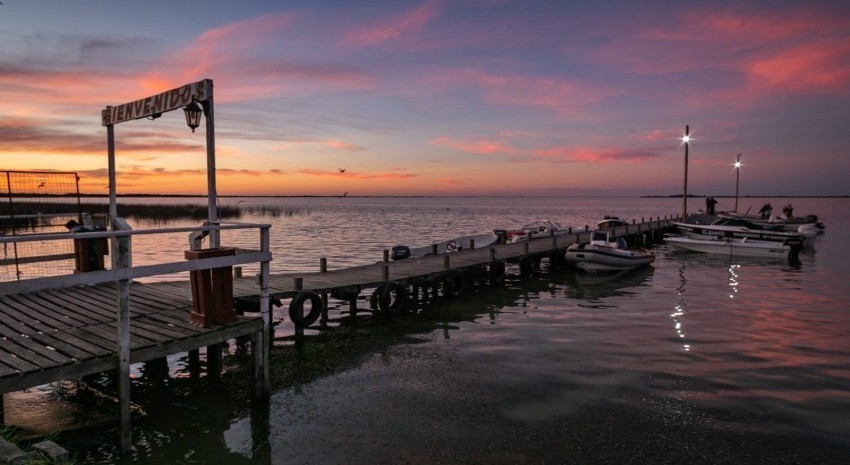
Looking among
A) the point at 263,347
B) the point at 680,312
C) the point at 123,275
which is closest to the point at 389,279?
the point at 263,347

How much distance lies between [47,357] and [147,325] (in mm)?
1837

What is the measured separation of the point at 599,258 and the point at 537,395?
18.1 m

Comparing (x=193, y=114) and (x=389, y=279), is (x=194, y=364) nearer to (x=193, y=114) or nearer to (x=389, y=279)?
(x=193, y=114)

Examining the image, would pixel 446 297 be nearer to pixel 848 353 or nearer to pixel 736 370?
pixel 736 370

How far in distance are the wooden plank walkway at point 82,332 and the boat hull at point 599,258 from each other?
20.7 meters

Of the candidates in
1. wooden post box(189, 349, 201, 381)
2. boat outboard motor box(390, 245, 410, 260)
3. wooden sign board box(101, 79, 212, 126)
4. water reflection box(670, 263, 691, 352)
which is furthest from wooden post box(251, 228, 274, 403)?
boat outboard motor box(390, 245, 410, 260)

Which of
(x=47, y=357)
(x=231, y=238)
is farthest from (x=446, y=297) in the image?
(x=231, y=238)

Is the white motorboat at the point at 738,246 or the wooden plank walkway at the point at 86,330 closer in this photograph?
the wooden plank walkway at the point at 86,330

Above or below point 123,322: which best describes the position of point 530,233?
below

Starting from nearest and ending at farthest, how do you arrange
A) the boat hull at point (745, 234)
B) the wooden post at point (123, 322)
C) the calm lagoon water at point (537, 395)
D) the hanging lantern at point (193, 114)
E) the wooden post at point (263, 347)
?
the wooden post at point (123, 322) < the calm lagoon water at point (537, 395) < the hanging lantern at point (193, 114) < the wooden post at point (263, 347) < the boat hull at point (745, 234)

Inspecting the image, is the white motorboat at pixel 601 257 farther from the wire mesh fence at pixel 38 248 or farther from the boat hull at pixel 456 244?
the wire mesh fence at pixel 38 248

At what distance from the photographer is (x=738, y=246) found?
3453 centimetres

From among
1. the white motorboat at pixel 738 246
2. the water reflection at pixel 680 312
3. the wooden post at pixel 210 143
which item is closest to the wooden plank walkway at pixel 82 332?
the wooden post at pixel 210 143

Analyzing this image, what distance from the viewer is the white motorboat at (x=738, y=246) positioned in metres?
33.0
